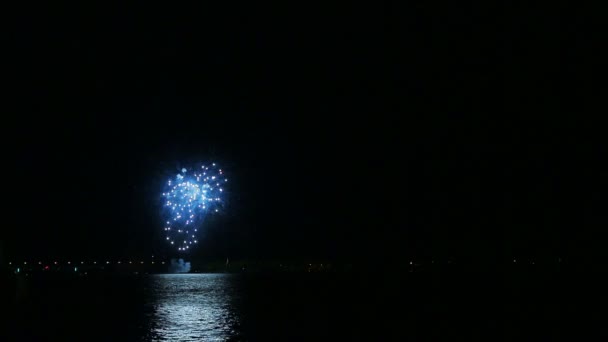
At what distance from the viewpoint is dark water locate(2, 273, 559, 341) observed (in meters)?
12.8

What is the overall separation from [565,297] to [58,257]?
197 ft

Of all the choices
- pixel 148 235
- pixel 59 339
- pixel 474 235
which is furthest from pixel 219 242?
pixel 59 339

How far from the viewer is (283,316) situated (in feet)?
52.9

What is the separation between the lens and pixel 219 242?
63.7 metres

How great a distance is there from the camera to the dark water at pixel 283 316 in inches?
502

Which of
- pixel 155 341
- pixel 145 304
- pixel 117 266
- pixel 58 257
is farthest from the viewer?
pixel 58 257

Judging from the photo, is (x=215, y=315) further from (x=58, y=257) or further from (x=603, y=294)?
(x=58, y=257)

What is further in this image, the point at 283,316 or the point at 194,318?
the point at 283,316

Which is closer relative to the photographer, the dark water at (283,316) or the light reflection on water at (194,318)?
the light reflection on water at (194,318)

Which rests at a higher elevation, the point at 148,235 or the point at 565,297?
the point at 148,235

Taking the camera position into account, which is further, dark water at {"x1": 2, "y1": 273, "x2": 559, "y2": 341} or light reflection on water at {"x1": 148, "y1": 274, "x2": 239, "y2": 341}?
dark water at {"x1": 2, "y1": 273, "x2": 559, "y2": 341}

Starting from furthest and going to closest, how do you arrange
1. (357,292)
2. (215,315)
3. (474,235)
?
1. (474,235)
2. (357,292)
3. (215,315)

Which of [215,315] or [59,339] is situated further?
[215,315]

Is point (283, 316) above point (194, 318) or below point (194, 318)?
below
